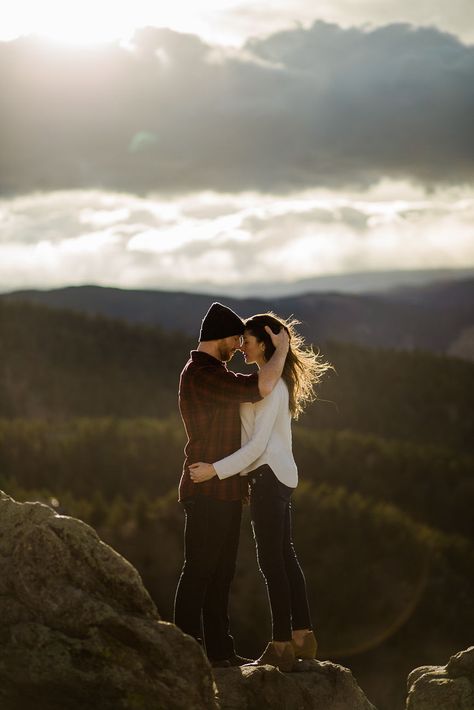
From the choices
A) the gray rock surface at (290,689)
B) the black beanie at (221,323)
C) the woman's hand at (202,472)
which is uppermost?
the black beanie at (221,323)

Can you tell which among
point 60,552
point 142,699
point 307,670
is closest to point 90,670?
point 142,699

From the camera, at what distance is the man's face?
7137 mm

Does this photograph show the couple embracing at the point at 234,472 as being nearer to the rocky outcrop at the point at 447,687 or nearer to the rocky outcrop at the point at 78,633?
the rocky outcrop at the point at 78,633

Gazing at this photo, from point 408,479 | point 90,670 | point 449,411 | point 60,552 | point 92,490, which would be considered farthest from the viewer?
point 449,411

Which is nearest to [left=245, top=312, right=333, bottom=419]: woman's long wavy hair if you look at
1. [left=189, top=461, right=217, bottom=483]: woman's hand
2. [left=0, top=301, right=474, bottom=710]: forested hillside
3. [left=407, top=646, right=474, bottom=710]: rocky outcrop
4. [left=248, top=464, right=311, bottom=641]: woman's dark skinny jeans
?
[left=248, top=464, right=311, bottom=641]: woman's dark skinny jeans

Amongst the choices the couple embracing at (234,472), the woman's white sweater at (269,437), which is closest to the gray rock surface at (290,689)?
the couple embracing at (234,472)

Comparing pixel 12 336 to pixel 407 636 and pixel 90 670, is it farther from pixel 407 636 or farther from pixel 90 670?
pixel 90 670

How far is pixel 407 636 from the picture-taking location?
1783cm

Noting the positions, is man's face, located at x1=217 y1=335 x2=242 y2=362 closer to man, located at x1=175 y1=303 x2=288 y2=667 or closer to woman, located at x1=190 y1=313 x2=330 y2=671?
man, located at x1=175 y1=303 x2=288 y2=667

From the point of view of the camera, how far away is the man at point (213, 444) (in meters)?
6.96

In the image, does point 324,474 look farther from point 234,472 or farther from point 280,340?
point 234,472

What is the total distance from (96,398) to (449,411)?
16138mm

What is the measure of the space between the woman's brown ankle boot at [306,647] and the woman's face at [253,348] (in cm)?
203

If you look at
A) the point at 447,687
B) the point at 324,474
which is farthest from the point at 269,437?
the point at 324,474
